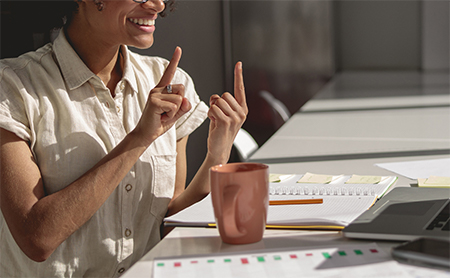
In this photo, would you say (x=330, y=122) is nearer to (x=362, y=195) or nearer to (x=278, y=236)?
(x=362, y=195)

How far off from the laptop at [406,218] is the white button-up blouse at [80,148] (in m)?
0.52

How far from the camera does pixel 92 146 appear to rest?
1091mm

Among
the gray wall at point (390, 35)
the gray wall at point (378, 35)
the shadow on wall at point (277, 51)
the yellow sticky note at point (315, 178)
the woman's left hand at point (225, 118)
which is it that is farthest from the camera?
the gray wall at point (378, 35)

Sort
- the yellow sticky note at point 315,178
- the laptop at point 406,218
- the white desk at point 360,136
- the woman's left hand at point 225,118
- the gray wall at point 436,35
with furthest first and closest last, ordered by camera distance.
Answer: the gray wall at point 436,35
the white desk at point 360,136
the yellow sticky note at point 315,178
the woman's left hand at point 225,118
the laptop at point 406,218

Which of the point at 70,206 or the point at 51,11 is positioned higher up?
the point at 51,11

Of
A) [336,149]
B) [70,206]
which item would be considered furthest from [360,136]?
A: [70,206]

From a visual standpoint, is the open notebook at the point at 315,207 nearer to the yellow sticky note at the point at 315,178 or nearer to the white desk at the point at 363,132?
the yellow sticky note at the point at 315,178

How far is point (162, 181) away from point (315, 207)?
41 centimetres

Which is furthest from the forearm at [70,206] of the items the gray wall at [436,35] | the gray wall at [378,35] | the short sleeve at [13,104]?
the gray wall at [378,35]

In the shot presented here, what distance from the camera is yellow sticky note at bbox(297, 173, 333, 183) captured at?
1187mm

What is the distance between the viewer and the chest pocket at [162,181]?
3.92 ft

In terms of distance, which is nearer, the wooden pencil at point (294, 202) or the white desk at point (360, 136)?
the wooden pencil at point (294, 202)

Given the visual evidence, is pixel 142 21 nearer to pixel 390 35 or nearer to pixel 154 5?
pixel 154 5

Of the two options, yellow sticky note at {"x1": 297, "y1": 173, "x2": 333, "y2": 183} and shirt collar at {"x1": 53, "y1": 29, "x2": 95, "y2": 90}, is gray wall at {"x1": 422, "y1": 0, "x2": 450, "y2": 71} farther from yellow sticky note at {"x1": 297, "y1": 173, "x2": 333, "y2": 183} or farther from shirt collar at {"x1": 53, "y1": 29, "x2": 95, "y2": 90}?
shirt collar at {"x1": 53, "y1": 29, "x2": 95, "y2": 90}
